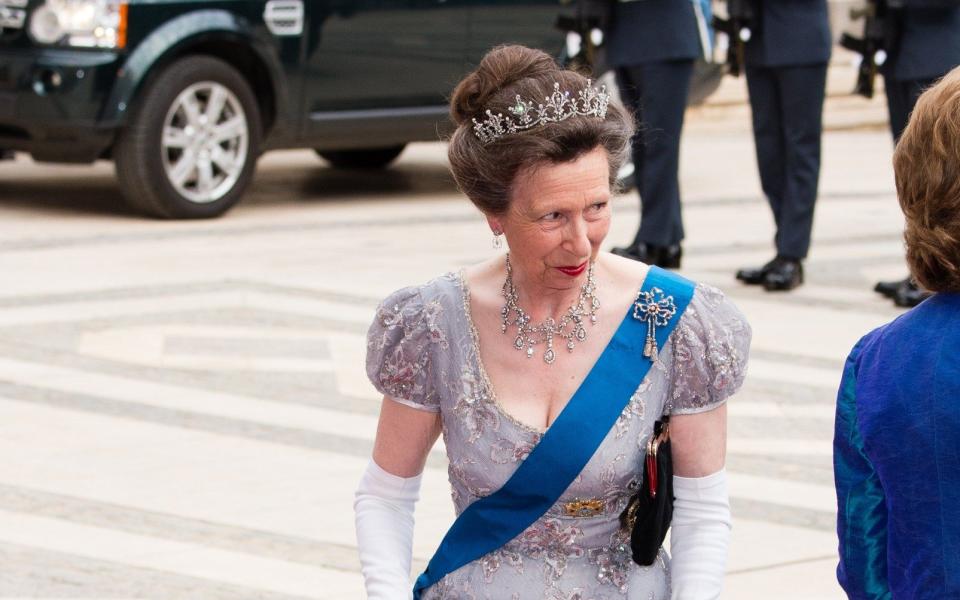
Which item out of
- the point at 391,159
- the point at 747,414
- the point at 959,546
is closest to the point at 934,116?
the point at 959,546

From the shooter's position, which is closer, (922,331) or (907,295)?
(922,331)

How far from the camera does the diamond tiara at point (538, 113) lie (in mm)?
2781

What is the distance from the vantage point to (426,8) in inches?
419

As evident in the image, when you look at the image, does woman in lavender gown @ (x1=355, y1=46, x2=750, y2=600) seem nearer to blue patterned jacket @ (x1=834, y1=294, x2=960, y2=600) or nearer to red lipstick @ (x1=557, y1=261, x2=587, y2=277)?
red lipstick @ (x1=557, y1=261, x2=587, y2=277)

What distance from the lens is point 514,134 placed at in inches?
110

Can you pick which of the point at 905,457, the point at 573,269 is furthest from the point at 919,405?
the point at 573,269

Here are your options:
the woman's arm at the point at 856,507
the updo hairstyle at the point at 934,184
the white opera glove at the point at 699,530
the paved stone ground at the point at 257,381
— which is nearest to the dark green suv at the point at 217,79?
the paved stone ground at the point at 257,381

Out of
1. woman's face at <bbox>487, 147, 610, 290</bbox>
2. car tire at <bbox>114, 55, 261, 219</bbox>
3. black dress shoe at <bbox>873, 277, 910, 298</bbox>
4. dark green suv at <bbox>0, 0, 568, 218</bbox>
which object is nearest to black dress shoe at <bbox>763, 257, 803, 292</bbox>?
black dress shoe at <bbox>873, 277, 910, 298</bbox>

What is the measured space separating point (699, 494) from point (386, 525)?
485 millimetres

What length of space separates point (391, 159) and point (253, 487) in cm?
Result: 768

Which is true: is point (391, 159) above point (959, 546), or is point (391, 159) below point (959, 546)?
below

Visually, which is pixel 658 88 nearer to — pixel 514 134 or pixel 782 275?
pixel 782 275

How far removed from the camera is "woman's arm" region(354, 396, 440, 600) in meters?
2.96

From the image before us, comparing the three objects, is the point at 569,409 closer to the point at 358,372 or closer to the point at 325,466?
the point at 325,466
